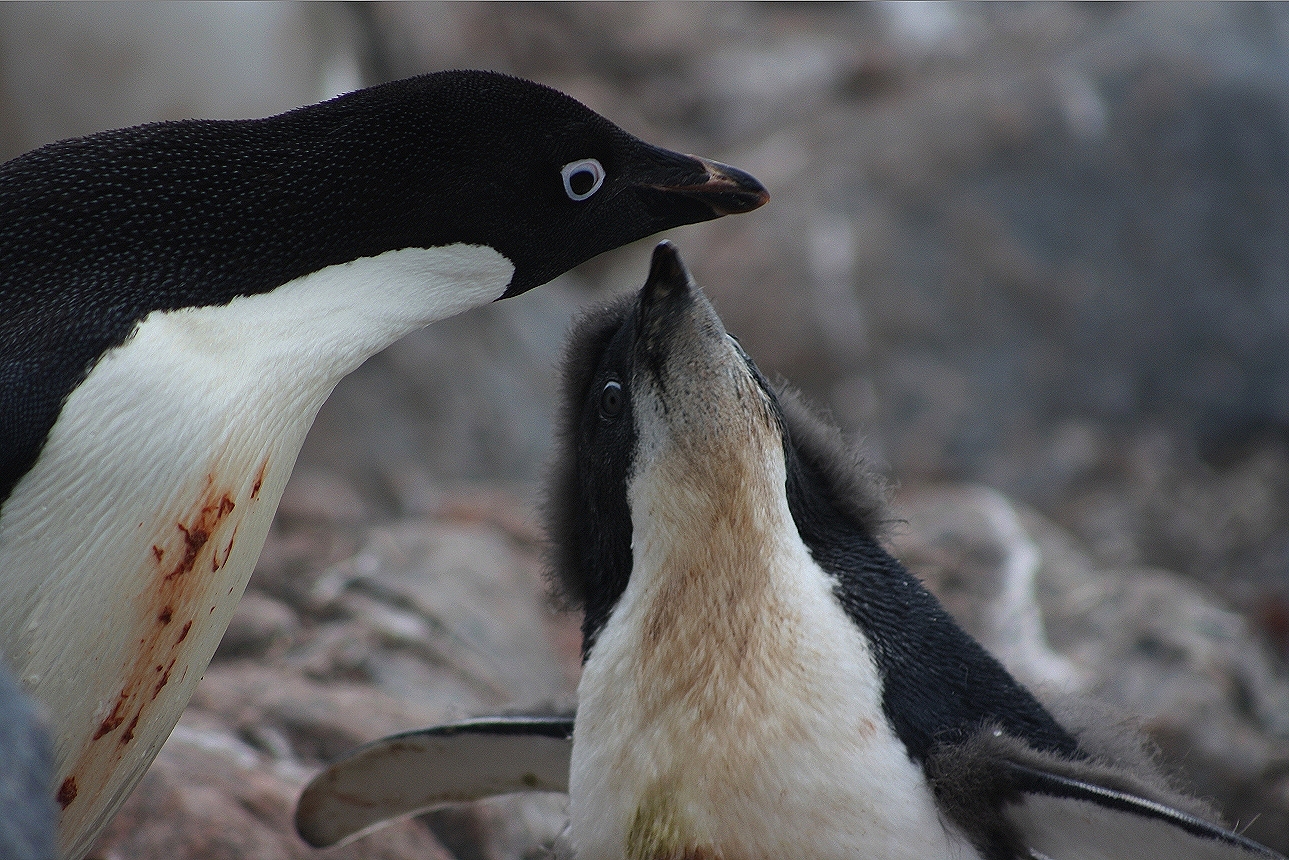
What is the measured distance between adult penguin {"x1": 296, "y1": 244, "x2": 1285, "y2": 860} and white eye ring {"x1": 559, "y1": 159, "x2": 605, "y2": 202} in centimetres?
23

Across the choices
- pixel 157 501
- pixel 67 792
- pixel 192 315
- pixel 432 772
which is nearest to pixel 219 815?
pixel 432 772

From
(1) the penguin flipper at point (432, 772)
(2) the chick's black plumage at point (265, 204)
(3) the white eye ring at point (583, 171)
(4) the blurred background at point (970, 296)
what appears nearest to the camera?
(2) the chick's black plumage at point (265, 204)

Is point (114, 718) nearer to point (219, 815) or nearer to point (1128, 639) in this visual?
point (219, 815)

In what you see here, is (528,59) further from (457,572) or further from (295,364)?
(295,364)

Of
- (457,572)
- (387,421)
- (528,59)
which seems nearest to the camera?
(457,572)

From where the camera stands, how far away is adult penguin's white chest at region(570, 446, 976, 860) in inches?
44.7

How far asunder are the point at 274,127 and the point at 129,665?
0.60m

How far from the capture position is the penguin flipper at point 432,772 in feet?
5.31

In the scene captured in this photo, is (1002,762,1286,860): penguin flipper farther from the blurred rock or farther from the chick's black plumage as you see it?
the blurred rock

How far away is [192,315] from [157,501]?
193 millimetres

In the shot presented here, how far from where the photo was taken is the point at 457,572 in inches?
111

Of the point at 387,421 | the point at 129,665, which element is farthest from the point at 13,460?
the point at 387,421

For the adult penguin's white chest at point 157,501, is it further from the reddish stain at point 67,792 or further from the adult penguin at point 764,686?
the adult penguin at point 764,686

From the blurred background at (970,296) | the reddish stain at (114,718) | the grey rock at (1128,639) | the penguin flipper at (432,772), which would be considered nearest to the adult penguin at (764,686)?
the penguin flipper at (432,772)
